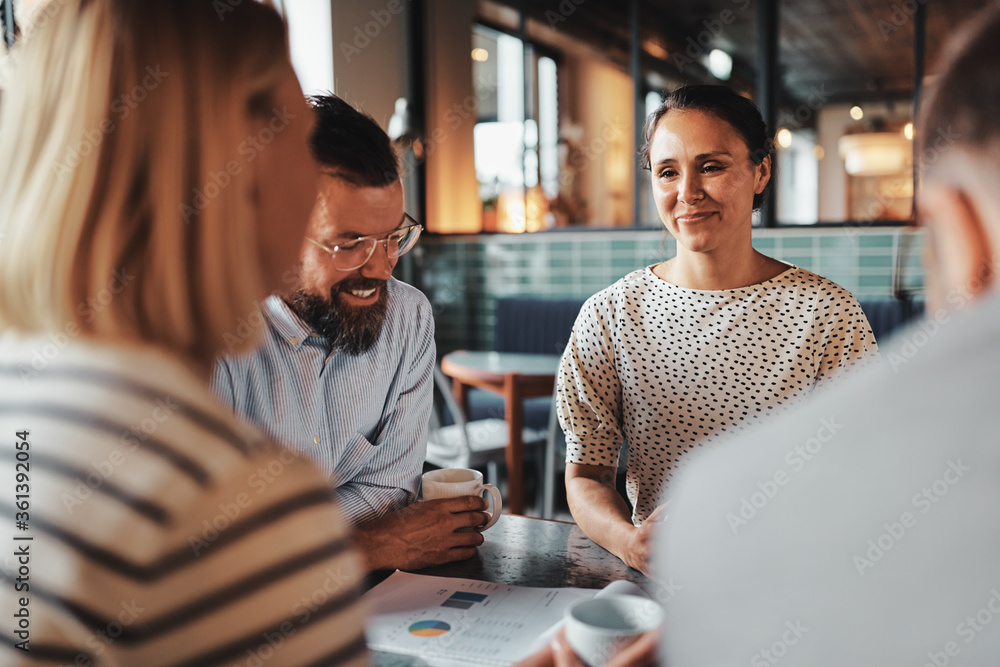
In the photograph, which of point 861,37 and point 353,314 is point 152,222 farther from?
point 861,37

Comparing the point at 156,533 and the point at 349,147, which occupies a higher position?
the point at 349,147

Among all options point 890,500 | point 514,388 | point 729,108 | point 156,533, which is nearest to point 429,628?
point 156,533

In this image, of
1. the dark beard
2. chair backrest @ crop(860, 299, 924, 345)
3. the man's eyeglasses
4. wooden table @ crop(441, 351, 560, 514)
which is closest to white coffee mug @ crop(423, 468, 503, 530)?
Answer: the dark beard

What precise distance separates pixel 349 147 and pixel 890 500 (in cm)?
115

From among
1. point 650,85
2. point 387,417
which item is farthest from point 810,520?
point 650,85

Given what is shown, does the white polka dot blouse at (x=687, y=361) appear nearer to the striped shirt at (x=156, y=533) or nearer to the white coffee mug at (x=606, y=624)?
the white coffee mug at (x=606, y=624)

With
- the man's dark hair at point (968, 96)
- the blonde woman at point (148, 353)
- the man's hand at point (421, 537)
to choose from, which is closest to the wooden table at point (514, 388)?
the man's hand at point (421, 537)

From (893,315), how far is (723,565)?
3.66m

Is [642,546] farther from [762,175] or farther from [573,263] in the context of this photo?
[573,263]

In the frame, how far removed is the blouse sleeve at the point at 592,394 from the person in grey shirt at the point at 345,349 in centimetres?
30

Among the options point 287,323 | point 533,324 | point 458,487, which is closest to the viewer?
point 458,487

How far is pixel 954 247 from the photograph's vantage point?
548 mm

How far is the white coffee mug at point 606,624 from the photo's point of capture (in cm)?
72

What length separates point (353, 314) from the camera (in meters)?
1.47
